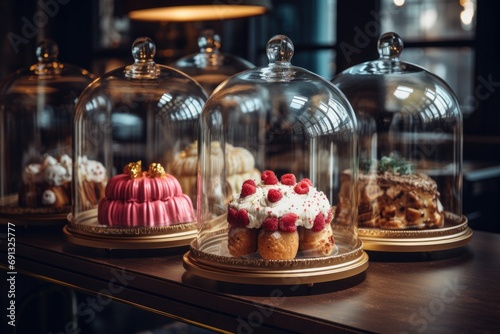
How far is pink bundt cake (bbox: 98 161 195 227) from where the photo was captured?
6.19 feet

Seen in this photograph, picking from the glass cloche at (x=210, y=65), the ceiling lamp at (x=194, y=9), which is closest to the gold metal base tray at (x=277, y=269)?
the ceiling lamp at (x=194, y=9)

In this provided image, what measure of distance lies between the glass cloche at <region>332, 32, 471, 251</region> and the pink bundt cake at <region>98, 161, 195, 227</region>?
0.45 metres

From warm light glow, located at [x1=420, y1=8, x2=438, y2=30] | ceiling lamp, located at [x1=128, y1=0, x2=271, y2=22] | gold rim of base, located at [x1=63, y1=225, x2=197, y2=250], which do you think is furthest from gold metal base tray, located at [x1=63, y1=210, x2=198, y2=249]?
warm light glow, located at [x1=420, y1=8, x2=438, y2=30]

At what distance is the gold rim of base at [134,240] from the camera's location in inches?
70.9

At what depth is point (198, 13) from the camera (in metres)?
2.89

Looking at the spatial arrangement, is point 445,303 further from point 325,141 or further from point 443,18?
point 443,18

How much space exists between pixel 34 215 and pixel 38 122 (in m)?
0.51

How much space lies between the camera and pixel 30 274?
1897 mm

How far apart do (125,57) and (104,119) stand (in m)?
4.19

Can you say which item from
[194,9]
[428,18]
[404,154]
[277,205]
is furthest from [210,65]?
[428,18]

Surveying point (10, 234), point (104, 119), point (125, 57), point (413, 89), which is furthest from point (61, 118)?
point (125, 57)

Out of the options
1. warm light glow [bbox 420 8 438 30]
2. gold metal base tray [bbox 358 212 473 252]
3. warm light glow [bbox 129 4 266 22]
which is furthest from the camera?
warm light glow [bbox 420 8 438 30]

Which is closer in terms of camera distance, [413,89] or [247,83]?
[247,83]

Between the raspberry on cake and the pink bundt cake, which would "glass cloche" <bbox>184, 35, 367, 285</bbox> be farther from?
the pink bundt cake
